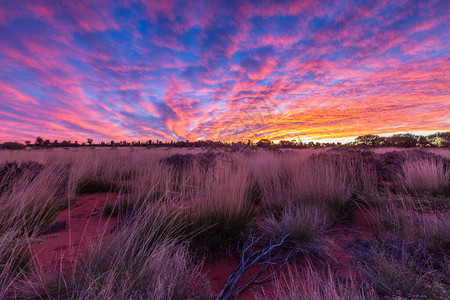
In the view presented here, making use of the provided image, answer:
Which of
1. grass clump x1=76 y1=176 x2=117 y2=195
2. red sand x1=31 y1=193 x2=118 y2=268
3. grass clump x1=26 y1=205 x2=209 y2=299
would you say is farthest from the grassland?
grass clump x1=76 y1=176 x2=117 y2=195

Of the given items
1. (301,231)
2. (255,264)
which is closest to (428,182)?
(301,231)

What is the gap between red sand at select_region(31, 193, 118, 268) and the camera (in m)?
2.14

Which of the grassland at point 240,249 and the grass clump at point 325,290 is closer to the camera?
the grass clump at point 325,290

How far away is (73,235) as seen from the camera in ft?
9.64

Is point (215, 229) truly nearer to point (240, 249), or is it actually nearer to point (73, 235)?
point (240, 249)

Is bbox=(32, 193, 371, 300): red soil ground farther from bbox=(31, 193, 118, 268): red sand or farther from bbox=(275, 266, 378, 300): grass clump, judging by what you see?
bbox=(275, 266, 378, 300): grass clump

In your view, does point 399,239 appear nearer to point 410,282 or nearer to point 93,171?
point 410,282

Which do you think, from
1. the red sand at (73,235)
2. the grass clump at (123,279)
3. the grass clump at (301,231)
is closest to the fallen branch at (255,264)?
the grass clump at (301,231)

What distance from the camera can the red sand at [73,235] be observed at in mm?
2145

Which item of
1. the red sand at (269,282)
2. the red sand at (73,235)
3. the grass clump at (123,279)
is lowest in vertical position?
the red sand at (269,282)

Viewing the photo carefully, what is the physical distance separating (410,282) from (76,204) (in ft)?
18.8

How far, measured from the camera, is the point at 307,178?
435cm

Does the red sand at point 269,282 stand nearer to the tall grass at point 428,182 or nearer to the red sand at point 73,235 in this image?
the red sand at point 73,235

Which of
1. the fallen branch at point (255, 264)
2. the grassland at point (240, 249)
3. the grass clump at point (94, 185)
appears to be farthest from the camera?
the grass clump at point (94, 185)
